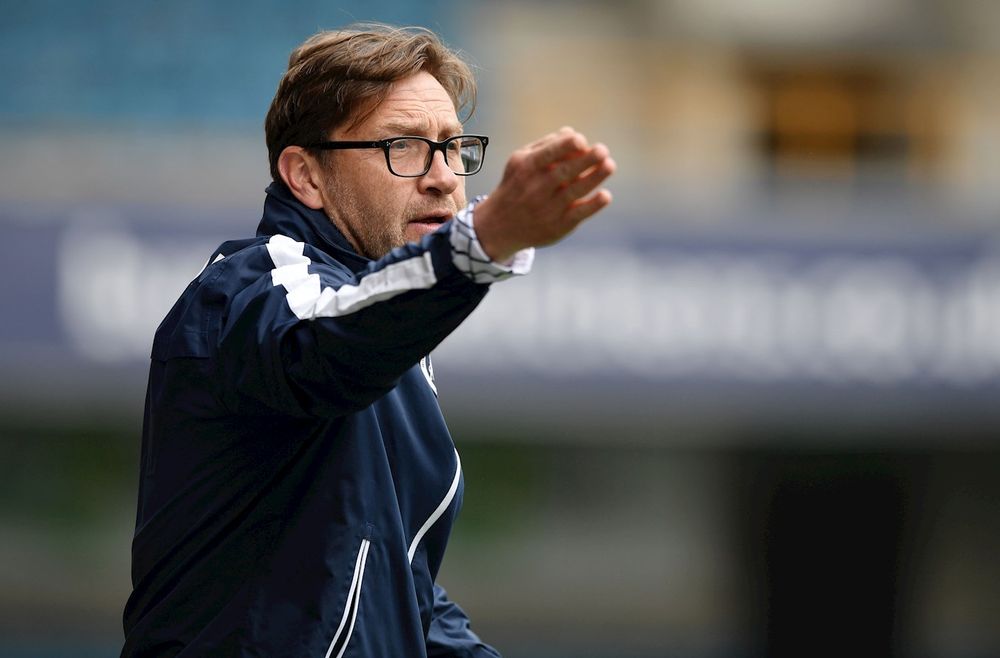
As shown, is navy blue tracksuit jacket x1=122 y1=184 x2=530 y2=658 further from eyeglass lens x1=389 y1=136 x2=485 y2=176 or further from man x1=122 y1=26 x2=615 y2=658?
eyeglass lens x1=389 y1=136 x2=485 y2=176

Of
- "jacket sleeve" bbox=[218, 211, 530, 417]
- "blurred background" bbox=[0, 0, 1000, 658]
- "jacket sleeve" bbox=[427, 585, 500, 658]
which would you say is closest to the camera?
"jacket sleeve" bbox=[218, 211, 530, 417]

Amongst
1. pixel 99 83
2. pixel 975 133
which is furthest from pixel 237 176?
pixel 975 133

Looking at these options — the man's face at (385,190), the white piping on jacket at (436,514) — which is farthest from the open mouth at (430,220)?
the white piping on jacket at (436,514)

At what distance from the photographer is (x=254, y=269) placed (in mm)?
1986

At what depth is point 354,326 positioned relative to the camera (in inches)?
69.3

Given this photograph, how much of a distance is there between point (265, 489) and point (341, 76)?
25.9 inches

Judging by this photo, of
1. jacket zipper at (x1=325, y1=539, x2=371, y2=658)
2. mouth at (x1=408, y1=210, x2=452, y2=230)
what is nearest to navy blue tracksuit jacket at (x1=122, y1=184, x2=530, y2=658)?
jacket zipper at (x1=325, y1=539, x2=371, y2=658)

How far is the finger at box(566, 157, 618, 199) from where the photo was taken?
1.65 metres

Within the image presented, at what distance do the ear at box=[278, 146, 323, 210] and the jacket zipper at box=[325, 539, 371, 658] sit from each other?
21.9 inches

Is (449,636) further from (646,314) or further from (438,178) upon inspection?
(646,314)

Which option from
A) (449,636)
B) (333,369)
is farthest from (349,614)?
(449,636)

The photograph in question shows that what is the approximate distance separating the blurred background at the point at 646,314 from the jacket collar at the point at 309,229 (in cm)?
472

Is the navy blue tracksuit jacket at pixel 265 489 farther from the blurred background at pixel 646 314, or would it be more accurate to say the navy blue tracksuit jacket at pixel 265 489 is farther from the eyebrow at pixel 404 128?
the blurred background at pixel 646 314

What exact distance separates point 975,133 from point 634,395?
12.1ft
